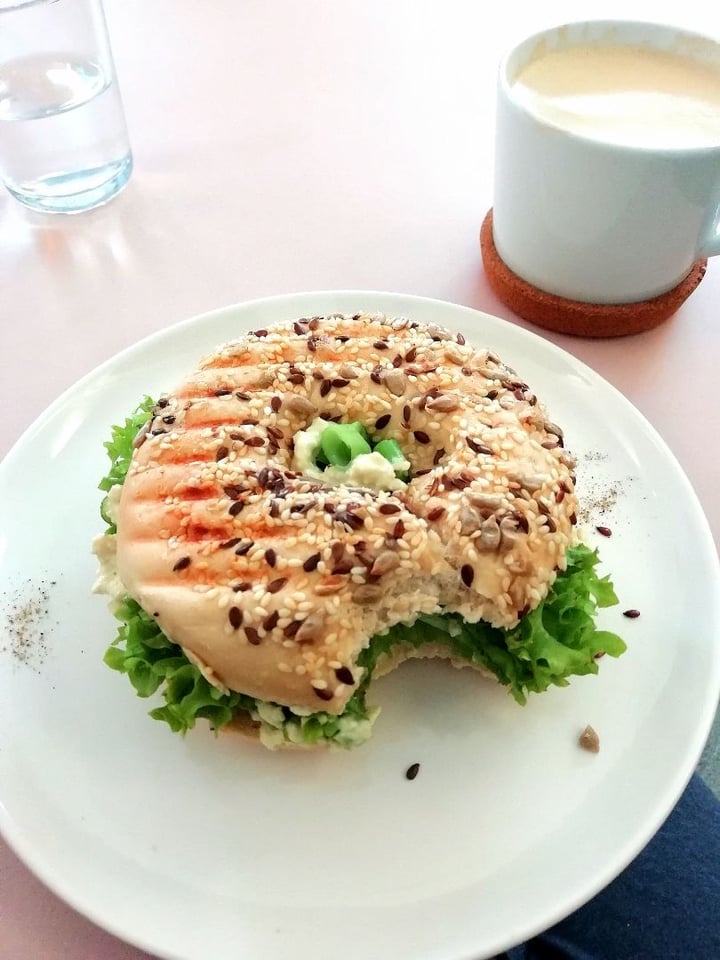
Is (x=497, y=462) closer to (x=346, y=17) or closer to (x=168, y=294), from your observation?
(x=168, y=294)

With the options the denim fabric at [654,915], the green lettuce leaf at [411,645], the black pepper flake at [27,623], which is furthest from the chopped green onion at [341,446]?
the denim fabric at [654,915]

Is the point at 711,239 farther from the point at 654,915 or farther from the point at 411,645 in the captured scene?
the point at 654,915

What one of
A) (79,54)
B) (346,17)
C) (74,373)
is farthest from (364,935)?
(346,17)

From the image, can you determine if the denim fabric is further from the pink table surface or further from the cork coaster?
the cork coaster

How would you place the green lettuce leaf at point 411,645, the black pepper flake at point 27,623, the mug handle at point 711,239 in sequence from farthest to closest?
the mug handle at point 711,239
the black pepper flake at point 27,623
the green lettuce leaf at point 411,645

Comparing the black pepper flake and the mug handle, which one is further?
the mug handle

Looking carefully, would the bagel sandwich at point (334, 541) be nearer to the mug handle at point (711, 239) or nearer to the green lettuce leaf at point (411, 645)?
the green lettuce leaf at point (411, 645)

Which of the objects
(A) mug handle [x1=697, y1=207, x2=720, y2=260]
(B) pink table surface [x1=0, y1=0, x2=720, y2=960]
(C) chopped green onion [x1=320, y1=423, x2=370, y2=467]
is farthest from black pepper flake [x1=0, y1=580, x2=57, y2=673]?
(A) mug handle [x1=697, y1=207, x2=720, y2=260]
